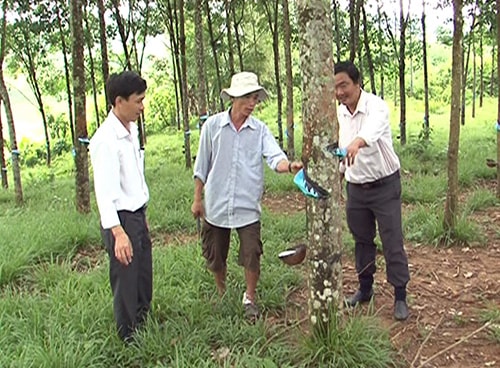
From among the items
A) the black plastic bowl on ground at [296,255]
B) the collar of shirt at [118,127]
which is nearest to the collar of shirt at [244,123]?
the collar of shirt at [118,127]

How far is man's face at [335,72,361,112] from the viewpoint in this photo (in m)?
3.24

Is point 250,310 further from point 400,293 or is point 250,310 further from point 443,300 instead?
point 443,300

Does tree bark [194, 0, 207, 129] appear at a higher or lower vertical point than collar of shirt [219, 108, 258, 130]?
higher

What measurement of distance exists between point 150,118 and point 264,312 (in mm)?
25633

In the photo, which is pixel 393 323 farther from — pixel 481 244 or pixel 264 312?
pixel 481 244

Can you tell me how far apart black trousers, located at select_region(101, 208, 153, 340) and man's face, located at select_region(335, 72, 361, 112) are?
1.52 meters

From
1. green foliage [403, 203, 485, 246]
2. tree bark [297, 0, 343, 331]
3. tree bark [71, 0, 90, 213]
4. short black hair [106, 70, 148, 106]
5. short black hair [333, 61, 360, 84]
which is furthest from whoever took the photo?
tree bark [71, 0, 90, 213]

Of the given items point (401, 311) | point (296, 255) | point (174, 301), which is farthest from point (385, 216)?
point (174, 301)

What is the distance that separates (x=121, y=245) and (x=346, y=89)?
1754mm

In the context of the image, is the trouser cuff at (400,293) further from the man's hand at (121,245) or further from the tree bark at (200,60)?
the tree bark at (200,60)

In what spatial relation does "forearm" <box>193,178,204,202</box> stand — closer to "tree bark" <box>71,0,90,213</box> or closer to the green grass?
the green grass

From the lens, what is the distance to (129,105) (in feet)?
9.72

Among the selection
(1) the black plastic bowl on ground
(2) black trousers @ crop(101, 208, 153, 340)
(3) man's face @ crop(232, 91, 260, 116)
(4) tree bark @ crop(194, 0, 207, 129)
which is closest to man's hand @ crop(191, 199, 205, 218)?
(2) black trousers @ crop(101, 208, 153, 340)

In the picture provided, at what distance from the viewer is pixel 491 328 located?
313cm
